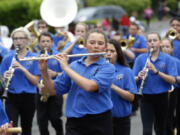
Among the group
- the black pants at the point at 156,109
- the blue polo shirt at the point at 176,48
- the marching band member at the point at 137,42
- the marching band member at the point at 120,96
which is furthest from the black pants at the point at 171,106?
the marching band member at the point at 137,42

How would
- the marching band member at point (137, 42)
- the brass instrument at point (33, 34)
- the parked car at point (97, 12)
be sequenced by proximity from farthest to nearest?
the parked car at point (97, 12) < the marching band member at point (137, 42) < the brass instrument at point (33, 34)

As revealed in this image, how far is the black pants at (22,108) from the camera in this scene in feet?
21.4

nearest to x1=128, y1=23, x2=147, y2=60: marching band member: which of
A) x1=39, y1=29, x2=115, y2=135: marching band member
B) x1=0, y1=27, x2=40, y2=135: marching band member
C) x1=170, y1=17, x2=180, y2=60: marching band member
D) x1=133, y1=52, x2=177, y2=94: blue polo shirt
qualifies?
x1=170, y1=17, x2=180, y2=60: marching band member

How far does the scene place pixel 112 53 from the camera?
18.7 ft

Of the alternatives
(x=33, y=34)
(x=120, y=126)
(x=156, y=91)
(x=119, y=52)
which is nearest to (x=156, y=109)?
(x=156, y=91)

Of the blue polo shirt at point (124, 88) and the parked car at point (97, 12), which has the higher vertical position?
the parked car at point (97, 12)

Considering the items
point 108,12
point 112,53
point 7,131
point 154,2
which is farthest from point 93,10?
point 7,131

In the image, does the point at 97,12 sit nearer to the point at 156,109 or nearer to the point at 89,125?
the point at 156,109

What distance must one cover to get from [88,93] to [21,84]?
224cm

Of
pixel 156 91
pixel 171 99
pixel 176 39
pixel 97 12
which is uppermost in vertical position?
pixel 97 12

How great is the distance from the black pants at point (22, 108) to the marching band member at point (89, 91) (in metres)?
1.96

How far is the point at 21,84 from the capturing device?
6551mm

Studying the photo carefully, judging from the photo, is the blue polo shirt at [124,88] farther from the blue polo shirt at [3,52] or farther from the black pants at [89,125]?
the blue polo shirt at [3,52]

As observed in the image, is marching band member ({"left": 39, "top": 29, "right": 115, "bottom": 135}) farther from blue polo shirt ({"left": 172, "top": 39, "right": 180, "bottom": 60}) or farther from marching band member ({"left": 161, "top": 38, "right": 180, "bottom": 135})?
blue polo shirt ({"left": 172, "top": 39, "right": 180, "bottom": 60})
